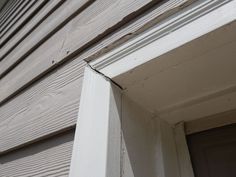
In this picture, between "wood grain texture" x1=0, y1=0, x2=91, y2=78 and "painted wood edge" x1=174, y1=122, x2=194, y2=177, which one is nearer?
"painted wood edge" x1=174, y1=122, x2=194, y2=177

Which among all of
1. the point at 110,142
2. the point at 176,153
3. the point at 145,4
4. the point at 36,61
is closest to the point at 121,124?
the point at 110,142

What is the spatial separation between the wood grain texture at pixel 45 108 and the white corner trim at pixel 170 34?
165 mm

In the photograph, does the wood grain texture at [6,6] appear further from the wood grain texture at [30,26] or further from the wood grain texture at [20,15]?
the wood grain texture at [30,26]

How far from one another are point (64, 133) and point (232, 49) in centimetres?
49

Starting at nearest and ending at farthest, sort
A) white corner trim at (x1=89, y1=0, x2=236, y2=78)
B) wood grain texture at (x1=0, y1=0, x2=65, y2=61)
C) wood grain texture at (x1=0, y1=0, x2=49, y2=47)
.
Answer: white corner trim at (x1=89, y1=0, x2=236, y2=78) → wood grain texture at (x1=0, y1=0, x2=65, y2=61) → wood grain texture at (x1=0, y1=0, x2=49, y2=47)

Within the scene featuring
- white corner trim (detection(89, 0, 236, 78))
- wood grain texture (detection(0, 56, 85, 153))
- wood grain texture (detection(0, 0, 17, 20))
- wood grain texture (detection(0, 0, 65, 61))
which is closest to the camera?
white corner trim (detection(89, 0, 236, 78))

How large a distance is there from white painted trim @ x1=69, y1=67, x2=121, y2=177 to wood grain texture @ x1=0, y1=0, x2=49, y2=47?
102 cm

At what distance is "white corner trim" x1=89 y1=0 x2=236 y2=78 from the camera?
17.6 inches

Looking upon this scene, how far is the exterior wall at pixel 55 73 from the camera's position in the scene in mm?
655

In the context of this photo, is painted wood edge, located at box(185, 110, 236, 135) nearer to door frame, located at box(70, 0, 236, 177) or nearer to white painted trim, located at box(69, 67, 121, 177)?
door frame, located at box(70, 0, 236, 177)

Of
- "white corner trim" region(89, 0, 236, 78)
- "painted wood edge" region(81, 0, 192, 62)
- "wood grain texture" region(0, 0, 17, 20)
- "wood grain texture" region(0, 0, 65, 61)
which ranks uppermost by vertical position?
"wood grain texture" region(0, 0, 17, 20)

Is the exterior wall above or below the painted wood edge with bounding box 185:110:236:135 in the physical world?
above

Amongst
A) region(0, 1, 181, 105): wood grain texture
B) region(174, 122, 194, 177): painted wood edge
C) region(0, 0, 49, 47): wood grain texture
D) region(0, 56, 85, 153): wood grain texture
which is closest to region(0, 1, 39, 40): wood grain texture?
region(0, 0, 49, 47): wood grain texture

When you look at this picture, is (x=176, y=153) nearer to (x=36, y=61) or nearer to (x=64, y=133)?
(x=64, y=133)
